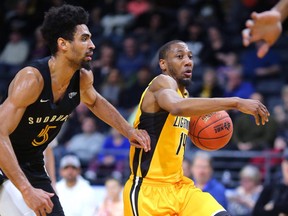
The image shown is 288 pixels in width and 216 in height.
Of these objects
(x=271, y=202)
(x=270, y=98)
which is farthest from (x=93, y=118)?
(x=271, y=202)

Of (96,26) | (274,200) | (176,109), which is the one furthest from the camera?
(96,26)

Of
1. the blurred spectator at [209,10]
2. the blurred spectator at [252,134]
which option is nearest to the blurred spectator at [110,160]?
the blurred spectator at [252,134]

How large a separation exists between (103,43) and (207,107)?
8697 mm

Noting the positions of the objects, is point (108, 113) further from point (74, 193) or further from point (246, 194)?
point (246, 194)

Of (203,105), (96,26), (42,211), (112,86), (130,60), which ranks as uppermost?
(96,26)

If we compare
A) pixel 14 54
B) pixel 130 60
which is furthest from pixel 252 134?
pixel 14 54

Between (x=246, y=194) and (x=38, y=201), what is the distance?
467 centimetres

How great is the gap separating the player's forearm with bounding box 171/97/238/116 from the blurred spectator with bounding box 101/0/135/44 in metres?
9.25

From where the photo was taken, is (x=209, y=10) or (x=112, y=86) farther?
(x=209, y=10)

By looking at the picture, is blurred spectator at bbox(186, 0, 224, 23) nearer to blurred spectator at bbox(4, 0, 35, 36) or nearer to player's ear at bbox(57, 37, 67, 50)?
blurred spectator at bbox(4, 0, 35, 36)

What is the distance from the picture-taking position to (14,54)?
48.8ft

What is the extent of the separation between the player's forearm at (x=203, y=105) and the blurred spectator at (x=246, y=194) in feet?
13.0

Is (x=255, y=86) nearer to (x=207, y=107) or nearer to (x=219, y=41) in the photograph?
(x=219, y=41)

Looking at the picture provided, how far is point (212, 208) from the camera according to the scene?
5465mm
